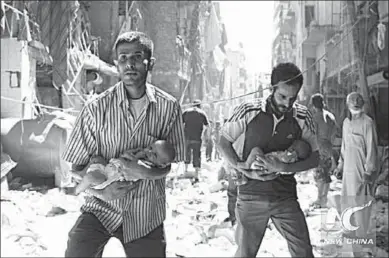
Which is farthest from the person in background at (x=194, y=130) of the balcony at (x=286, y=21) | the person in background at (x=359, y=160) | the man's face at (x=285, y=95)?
the balcony at (x=286, y=21)

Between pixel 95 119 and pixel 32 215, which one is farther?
pixel 32 215

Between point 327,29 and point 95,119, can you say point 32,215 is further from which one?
point 327,29

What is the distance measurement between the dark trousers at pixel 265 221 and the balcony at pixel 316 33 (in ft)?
28.1

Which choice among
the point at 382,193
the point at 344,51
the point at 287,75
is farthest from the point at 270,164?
the point at 344,51

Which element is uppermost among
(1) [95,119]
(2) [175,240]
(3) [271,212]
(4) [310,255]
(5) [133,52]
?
(5) [133,52]

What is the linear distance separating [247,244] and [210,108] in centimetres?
181

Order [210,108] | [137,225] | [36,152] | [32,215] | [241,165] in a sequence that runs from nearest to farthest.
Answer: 1. [137,225]
2. [241,165]
3. [32,215]
4. [210,108]
5. [36,152]

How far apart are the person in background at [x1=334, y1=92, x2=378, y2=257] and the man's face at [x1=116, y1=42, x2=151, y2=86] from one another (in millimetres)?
1608

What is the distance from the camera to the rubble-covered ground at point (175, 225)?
7.69 feet

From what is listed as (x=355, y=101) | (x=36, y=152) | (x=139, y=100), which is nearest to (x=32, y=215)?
(x=36, y=152)

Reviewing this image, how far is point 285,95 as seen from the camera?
59.5 inches

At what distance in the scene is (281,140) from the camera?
159cm

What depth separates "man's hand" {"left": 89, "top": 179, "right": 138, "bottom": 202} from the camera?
1.20 metres

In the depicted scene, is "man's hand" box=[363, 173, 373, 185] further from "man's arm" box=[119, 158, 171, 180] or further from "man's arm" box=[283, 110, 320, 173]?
"man's arm" box=[119, 158, 171, 180]
